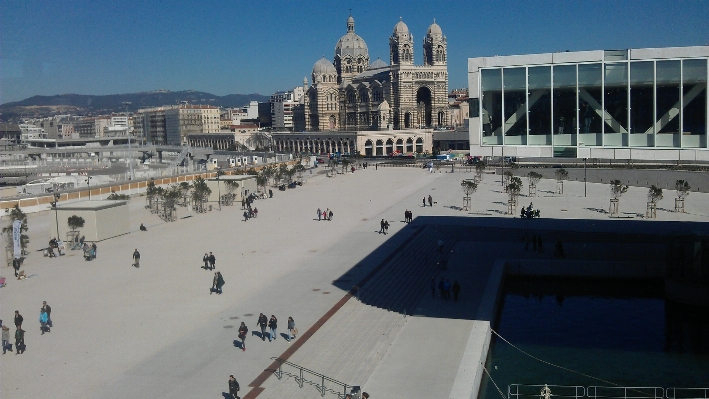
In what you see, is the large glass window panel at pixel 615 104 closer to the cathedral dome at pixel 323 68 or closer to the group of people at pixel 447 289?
the group of people at pixel 447 289

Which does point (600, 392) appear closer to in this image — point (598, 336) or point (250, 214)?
point (598, 336)

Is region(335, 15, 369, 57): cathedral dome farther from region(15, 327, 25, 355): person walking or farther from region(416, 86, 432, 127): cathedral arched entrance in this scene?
region(15, 327, 25, 355): person walking

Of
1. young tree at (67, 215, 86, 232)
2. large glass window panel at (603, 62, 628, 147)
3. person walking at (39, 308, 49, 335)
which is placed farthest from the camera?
young tree at (67, 215, 86, 232)

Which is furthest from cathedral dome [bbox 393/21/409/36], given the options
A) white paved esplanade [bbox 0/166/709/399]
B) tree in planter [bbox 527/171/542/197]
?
white paved esplanade [bbox 0/166/709/399]

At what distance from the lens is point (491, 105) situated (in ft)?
38.9

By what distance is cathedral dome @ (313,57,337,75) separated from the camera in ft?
300

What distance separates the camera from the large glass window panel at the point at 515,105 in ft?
37.7

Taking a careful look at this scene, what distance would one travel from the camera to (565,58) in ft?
36.4

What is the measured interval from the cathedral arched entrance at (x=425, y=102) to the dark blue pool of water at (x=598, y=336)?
66.8m

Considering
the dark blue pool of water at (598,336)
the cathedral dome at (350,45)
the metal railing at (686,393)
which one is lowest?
the metal railing at (686,393)

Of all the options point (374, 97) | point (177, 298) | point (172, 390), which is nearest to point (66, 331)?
point (177, 298)

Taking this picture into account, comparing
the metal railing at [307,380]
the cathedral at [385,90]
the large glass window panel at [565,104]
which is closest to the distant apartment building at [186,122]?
the cathedral at [385,90]

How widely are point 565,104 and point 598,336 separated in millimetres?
6047

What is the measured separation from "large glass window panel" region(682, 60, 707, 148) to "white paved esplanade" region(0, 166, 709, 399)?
494 centimetres
